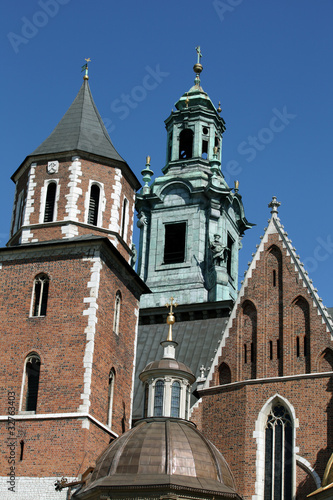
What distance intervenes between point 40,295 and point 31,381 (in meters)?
2.90

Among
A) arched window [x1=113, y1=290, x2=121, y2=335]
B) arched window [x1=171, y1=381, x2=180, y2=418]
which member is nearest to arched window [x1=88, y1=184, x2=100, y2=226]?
arched window [x1=113, y1=290, x2=121, y2=335]

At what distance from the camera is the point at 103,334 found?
33.2m

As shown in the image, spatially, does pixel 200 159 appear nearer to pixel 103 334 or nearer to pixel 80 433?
pixel 103 334

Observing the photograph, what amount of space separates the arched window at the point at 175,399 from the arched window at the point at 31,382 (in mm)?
4249

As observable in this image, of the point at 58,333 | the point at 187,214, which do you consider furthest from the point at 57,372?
the point at 187,214

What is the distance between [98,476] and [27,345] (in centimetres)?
580

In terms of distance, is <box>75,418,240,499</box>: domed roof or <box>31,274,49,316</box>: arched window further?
<box>31,274,49,316</box>: arched window

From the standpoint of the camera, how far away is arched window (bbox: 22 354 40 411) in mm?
32031

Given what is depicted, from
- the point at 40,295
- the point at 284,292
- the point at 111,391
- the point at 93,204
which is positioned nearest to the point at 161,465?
the point at 111,391

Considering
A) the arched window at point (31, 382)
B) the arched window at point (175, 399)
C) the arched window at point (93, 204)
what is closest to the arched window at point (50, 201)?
the arched window at point (93, 204)

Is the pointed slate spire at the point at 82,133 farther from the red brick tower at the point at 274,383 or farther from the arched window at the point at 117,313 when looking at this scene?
the red brick tower at the point at 274,383

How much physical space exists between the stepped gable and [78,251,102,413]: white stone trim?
4489mm

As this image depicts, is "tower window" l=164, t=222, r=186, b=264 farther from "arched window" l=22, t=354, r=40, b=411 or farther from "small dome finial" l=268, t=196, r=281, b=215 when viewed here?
"arched window" l=22, t=354, r=40, b=411

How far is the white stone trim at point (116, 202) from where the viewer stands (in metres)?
35.4
